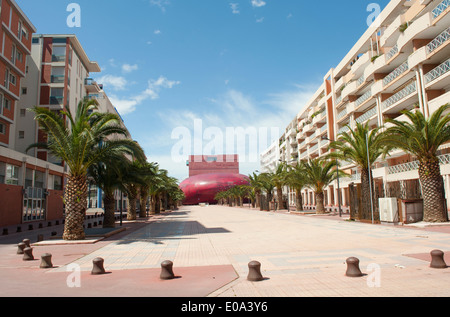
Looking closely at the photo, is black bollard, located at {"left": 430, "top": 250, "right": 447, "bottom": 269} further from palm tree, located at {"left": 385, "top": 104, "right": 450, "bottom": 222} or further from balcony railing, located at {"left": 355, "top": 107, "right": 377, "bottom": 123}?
balcony railing, located at {"left": 355, "top": 107, "right": 377, "bottom": 123}

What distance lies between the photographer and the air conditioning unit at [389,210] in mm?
20266

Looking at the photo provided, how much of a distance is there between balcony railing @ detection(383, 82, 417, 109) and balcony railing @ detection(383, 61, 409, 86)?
1776 millimetres

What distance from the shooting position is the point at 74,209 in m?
15.7

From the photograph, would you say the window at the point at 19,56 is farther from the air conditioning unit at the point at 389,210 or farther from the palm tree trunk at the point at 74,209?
the air conditioning unit at the point at 389,210

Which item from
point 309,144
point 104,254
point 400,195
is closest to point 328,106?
point 309,144

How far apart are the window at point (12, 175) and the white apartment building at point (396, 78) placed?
2825cm

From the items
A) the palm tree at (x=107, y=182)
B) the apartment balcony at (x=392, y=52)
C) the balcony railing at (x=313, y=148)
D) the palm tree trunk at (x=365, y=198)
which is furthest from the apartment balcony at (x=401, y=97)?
the palm tree at (x=107, y=182)

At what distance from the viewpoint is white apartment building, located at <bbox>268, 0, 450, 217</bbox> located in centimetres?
2802

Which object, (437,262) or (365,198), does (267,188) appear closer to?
(365,198)

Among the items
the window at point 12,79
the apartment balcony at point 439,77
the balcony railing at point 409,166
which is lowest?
the balcony railing at point 409,166

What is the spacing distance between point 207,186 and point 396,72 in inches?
4272

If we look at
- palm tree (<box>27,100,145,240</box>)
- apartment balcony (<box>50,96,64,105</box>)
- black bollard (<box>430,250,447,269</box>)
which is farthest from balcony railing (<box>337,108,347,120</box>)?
black bollard (<box>430,250,447,269</box>)

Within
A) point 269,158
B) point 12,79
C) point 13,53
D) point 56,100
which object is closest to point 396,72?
point 13,53
